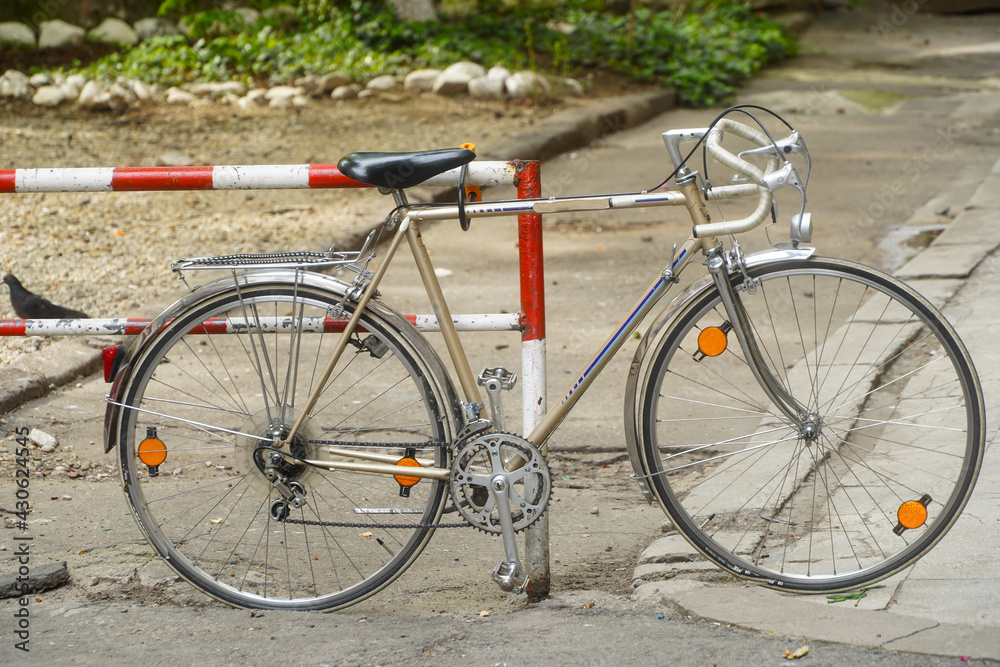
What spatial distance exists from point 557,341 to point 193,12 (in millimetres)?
9749

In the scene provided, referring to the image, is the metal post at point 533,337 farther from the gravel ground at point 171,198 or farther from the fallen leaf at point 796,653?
the gravel ground at point 171,198

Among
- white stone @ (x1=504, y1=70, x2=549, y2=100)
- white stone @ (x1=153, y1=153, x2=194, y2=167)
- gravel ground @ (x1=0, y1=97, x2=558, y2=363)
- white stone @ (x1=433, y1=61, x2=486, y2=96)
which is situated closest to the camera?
gravel ground @ (x1=0, y1=97, x2=558, y2=363)

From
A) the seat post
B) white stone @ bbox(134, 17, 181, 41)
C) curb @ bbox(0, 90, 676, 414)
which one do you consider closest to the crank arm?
the seat post

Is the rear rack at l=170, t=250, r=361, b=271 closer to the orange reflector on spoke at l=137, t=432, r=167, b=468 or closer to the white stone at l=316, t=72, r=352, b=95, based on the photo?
the orange reflector on spoke at l=137, t=432, r=167, b=468

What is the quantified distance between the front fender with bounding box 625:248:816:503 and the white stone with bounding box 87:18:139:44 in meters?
11.3

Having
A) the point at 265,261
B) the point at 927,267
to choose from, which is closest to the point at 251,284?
the point at 265,261

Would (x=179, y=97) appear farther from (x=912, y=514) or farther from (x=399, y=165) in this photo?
A: (x=912, y=514)

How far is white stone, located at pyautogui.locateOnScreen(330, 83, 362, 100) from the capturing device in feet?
33.9

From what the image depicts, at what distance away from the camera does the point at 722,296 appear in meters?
2.33

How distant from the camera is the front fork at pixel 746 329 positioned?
2305 mm

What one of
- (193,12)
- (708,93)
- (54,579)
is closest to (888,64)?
(708,93)

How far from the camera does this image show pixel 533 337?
8.18ft

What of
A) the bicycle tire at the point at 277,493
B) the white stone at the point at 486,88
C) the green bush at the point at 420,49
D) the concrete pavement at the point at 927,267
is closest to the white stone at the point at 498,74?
the white stone at the point at 486,88

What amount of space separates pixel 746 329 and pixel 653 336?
0.75 feet
